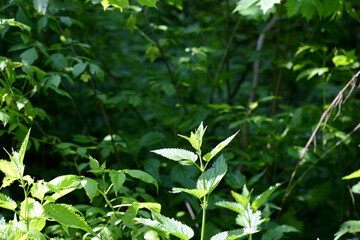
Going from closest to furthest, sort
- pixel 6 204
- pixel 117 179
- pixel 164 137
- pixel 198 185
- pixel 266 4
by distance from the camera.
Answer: pixel 6 204 < pixel 198 185 < pixel 117 179 < pixel 266 4 < pixel 164 137

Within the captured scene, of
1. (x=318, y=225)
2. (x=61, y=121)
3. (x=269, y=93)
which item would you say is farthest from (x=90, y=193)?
(x=318, y=225)

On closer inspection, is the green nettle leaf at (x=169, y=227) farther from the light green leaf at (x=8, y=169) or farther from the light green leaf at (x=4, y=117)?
the light green leaf at (x=4, y=117)

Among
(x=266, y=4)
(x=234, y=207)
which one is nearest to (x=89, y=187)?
(x=234, y=207)

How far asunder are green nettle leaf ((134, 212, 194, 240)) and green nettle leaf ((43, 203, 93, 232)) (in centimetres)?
16

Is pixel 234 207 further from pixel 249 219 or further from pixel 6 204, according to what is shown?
pixel 6 204

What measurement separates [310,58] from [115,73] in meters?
1.47

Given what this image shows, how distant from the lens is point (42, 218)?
42.1 inches

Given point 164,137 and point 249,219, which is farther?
point 164,137

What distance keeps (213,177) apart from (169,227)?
0.63 ft

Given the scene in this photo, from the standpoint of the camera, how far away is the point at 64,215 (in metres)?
1.06

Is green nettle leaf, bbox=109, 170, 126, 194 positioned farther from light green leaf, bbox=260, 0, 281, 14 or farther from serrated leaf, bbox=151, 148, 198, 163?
light green leaf, bbox=260, 0, 281, 14

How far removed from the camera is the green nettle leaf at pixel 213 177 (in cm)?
109

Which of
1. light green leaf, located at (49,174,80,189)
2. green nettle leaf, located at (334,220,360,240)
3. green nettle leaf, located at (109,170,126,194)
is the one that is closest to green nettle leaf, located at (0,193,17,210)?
light green leaf, located at (49,174,80,189)

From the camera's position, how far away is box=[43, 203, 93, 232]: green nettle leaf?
1046 mm
